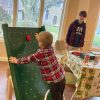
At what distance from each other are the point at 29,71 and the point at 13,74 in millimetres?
331

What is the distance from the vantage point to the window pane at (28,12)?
4.43m

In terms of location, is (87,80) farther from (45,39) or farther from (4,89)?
(4,89)

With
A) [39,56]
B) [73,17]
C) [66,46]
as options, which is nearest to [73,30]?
[66,46]

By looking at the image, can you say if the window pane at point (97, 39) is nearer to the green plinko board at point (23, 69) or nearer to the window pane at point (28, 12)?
the window pane at point (28, 12)

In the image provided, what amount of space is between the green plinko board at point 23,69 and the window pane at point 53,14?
2171 millimetres

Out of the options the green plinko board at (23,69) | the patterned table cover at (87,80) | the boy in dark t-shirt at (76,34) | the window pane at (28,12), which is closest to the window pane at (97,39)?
the boy in dark t-shirt at (76,34)

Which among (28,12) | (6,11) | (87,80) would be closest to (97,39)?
(28,12)

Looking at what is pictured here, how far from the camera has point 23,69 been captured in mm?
2375

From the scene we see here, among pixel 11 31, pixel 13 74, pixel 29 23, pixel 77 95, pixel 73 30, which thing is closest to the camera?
pixel 13 74

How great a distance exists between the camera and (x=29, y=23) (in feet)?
15.1

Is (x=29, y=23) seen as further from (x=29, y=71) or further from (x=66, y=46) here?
(x=29, y=71)

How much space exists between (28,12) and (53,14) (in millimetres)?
639

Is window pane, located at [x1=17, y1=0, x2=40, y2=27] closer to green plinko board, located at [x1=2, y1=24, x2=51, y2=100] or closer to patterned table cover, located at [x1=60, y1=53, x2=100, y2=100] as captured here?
green plinko board, located at [x1=2, y1=24, x2=51, y2=100]

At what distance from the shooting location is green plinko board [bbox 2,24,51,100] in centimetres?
218
